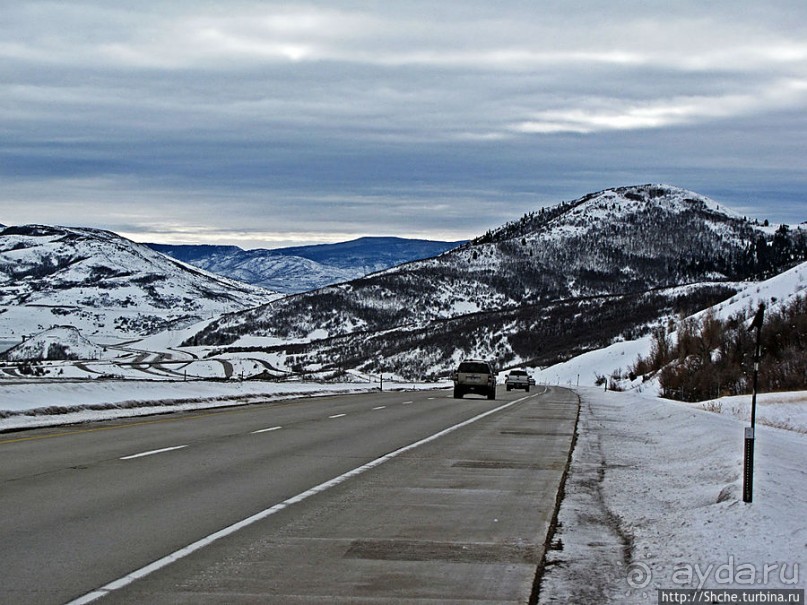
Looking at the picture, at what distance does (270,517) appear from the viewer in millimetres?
10602

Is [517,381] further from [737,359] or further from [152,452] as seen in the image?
[152,452]

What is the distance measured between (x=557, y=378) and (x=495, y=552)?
123720mm

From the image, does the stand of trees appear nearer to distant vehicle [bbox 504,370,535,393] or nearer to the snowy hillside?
the snowy hillside

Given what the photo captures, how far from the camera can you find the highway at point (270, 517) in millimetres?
7656

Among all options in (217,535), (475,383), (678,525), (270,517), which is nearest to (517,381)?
(475,383)

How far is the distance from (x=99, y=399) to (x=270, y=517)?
67.2ft

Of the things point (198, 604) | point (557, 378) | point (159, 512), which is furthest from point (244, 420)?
point (557, 378)

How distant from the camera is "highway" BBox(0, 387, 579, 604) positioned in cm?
766

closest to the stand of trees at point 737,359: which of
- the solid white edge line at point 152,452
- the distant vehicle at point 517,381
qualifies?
the distant vehicle at point 517,381

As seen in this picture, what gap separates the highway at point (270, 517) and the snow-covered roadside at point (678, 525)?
17.1 inches

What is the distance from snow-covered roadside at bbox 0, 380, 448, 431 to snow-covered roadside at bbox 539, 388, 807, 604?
13.5 meters

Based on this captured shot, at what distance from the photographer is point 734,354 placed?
65.4 meters

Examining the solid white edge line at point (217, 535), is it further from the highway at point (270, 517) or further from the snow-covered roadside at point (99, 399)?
the snow-covered roadside at point (99, 399)

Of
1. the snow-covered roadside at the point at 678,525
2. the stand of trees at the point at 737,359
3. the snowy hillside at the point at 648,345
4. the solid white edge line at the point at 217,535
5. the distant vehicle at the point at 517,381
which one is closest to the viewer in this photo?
the solid white edge line at the point at 217,535
